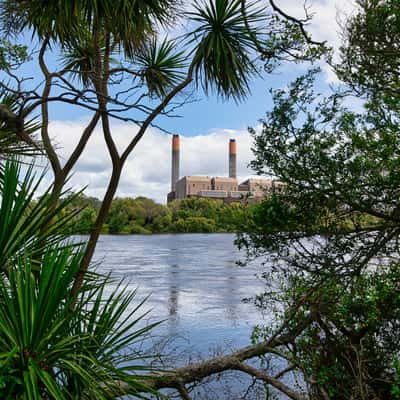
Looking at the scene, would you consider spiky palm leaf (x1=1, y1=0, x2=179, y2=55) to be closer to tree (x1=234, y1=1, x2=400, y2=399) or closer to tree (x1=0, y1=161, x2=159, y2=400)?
tree (x1=234, y1=1, x2=400, y2=399)

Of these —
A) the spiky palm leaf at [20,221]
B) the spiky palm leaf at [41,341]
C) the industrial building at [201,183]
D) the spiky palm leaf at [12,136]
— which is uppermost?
the industrial building at [201,183]

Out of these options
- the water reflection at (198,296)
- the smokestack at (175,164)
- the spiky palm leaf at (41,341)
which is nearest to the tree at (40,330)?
the spiky palm leaf at (41,341)

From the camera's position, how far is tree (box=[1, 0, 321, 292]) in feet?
11.2

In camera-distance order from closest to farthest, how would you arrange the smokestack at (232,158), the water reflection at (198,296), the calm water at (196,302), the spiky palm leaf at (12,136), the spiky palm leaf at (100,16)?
the spiky palm leaf at (12,136)
the spiky palm leaf at (100,16)
the calm water at (196,302)
the water reflection at (198,296)
the smokestack at (232,158)

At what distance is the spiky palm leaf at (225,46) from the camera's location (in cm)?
390

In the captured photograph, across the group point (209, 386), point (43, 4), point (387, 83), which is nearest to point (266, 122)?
point (387, 83)

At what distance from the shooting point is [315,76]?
3.20 metres

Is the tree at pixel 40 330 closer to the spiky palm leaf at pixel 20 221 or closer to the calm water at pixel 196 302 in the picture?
the spiky palm leaf at pixel 20 221

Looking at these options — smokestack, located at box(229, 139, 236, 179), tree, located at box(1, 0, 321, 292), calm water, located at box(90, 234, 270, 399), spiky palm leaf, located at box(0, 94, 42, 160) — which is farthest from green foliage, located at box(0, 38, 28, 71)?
smokestack, located at box(229, 139, 236, 179)

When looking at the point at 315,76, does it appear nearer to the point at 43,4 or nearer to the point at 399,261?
the point at 399,261

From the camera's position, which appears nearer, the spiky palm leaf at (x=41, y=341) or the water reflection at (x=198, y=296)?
the spiky palm leaf at (x=41, y=341)

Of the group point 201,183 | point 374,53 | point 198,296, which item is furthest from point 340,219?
point 201,183

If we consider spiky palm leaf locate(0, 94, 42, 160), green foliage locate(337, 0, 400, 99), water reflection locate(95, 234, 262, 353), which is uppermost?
green foliage locate(337, 0, 400, 99)

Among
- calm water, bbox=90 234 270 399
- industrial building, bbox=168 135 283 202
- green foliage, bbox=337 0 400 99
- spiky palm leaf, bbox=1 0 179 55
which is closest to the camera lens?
green foliage, bbox=337 0 400 99
